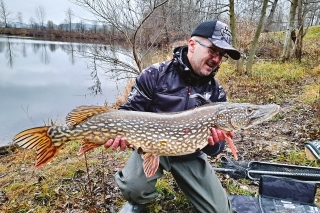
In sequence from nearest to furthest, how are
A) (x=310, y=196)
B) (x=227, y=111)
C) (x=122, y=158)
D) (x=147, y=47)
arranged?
1. (x=227, y=111)
2. (x=310, y=196)
3. (x=122, y=158)
4. (x=147, y=47)

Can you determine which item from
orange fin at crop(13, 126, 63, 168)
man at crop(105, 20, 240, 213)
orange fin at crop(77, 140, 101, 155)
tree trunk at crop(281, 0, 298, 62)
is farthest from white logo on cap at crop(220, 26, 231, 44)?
tree trunk at crop(281, 0, 298, 62)

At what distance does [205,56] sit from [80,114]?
3.42 feet

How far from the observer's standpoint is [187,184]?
Result: 81.3 inches

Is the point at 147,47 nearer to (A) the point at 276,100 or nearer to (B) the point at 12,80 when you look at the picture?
Answer: (A) the point at 276,100

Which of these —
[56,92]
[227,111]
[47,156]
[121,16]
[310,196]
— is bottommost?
[56,92]

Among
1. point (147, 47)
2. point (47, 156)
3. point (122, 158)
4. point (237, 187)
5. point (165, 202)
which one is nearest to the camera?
point (47, 156)

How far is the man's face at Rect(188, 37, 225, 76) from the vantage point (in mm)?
2066

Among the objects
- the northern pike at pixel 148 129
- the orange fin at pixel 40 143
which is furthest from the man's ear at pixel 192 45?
the orange fin at pixel 40 143

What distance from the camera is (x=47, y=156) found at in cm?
179

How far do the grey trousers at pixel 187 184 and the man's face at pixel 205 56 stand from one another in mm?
715

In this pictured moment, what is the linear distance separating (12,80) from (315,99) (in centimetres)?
1227

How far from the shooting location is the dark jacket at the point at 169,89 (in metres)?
2.12

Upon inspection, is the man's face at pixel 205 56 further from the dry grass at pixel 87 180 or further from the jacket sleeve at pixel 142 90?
the dry grass at pixel 87 180

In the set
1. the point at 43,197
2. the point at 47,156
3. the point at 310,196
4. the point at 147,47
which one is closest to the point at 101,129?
the point at 47,156
